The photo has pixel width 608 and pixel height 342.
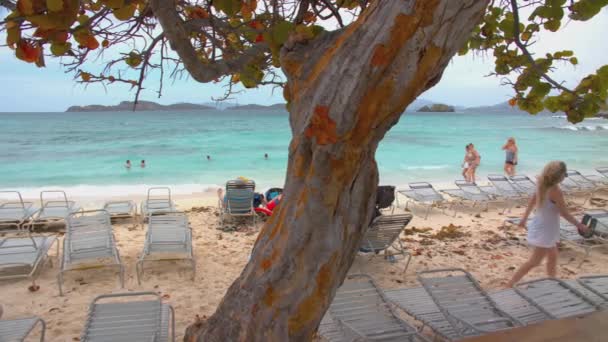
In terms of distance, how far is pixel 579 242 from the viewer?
17.6ft

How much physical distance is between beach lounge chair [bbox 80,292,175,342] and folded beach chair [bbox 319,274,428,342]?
1.19m

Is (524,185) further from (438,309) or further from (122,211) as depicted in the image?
(122,211)

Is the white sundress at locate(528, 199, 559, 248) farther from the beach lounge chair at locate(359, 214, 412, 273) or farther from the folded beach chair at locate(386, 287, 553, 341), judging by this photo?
the beach lounge chair at locate(359, 214, 412, 273)

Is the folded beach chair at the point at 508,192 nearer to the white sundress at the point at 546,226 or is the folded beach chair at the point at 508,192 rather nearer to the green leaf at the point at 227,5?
the white sundress at the point at 546,226

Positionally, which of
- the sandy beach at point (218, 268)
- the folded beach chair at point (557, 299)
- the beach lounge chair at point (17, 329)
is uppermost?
the folded beach chair at point (557, 299)

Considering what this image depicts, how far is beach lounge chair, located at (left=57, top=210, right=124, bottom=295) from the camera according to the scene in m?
4.45

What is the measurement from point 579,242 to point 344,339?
163 inches

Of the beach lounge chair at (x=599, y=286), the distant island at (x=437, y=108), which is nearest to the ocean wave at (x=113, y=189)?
the beach lounge chair at (x=599, y=286)

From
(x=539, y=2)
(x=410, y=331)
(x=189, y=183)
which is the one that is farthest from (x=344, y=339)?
(x=189, y=183)

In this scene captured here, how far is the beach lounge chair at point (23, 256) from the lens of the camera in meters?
4.43

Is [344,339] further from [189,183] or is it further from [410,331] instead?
[189,183]

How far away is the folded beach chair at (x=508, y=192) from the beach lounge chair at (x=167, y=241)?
235 inches

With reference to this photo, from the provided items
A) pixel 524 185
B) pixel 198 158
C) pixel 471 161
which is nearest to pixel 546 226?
pixel 524 185

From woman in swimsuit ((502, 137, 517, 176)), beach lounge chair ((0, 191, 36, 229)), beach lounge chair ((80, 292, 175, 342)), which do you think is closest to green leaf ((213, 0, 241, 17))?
beach lounge chair ((80, 292, 175, 342))
